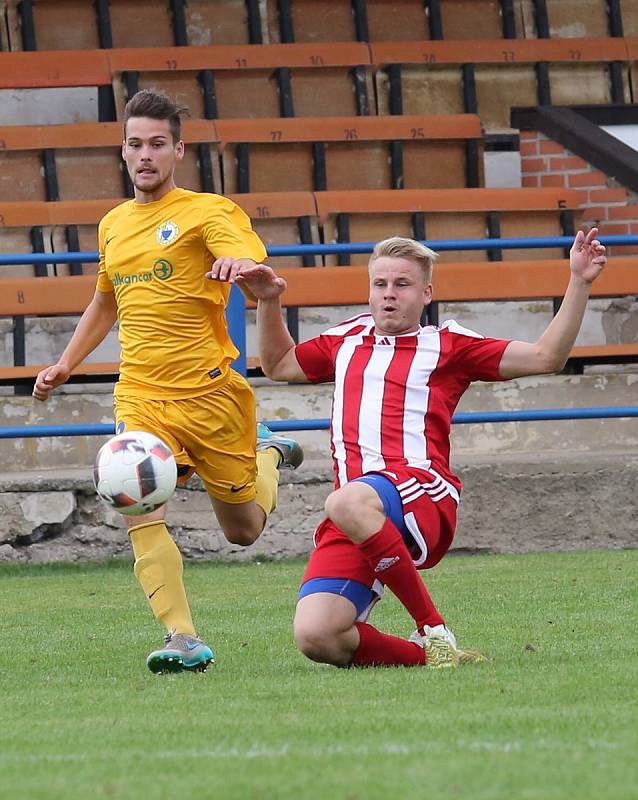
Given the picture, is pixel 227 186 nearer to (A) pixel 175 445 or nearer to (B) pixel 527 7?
(B) pixel 527 7

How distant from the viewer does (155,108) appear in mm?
4812

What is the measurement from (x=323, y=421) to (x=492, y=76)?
4.62 metres

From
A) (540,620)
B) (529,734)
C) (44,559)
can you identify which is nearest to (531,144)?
(44,559)

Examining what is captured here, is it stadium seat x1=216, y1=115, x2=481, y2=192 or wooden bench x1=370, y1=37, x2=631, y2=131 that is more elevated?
wooden bench x1=370, y1=37, x2=631, y2=131

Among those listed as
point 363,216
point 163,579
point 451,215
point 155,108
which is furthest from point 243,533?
point 451,215

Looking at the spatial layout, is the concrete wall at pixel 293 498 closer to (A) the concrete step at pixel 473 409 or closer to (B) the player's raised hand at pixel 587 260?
(A) the concrete step at pixel 473 409

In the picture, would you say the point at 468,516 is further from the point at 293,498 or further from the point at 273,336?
the point at 273,336

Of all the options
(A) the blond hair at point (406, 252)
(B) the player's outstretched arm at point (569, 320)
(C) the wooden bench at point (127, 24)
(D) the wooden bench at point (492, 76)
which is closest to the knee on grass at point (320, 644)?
(B) the player's outstretched arm at point (569, 320)

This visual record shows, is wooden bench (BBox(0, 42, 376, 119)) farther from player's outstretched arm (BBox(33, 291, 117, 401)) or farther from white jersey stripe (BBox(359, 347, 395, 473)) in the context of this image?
white jersey stripe (BBox(359, 347, 395, 473))

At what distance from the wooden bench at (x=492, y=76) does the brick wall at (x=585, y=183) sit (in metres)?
0.75

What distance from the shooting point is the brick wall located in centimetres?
1016

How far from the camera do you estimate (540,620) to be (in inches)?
209

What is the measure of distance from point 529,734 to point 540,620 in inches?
86.4

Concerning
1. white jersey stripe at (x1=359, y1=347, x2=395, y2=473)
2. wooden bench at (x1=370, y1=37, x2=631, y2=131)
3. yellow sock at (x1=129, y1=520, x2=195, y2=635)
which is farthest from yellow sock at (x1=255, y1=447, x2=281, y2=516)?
wooden bench at (x1=370, y1=37, x2=631, y2=131)
